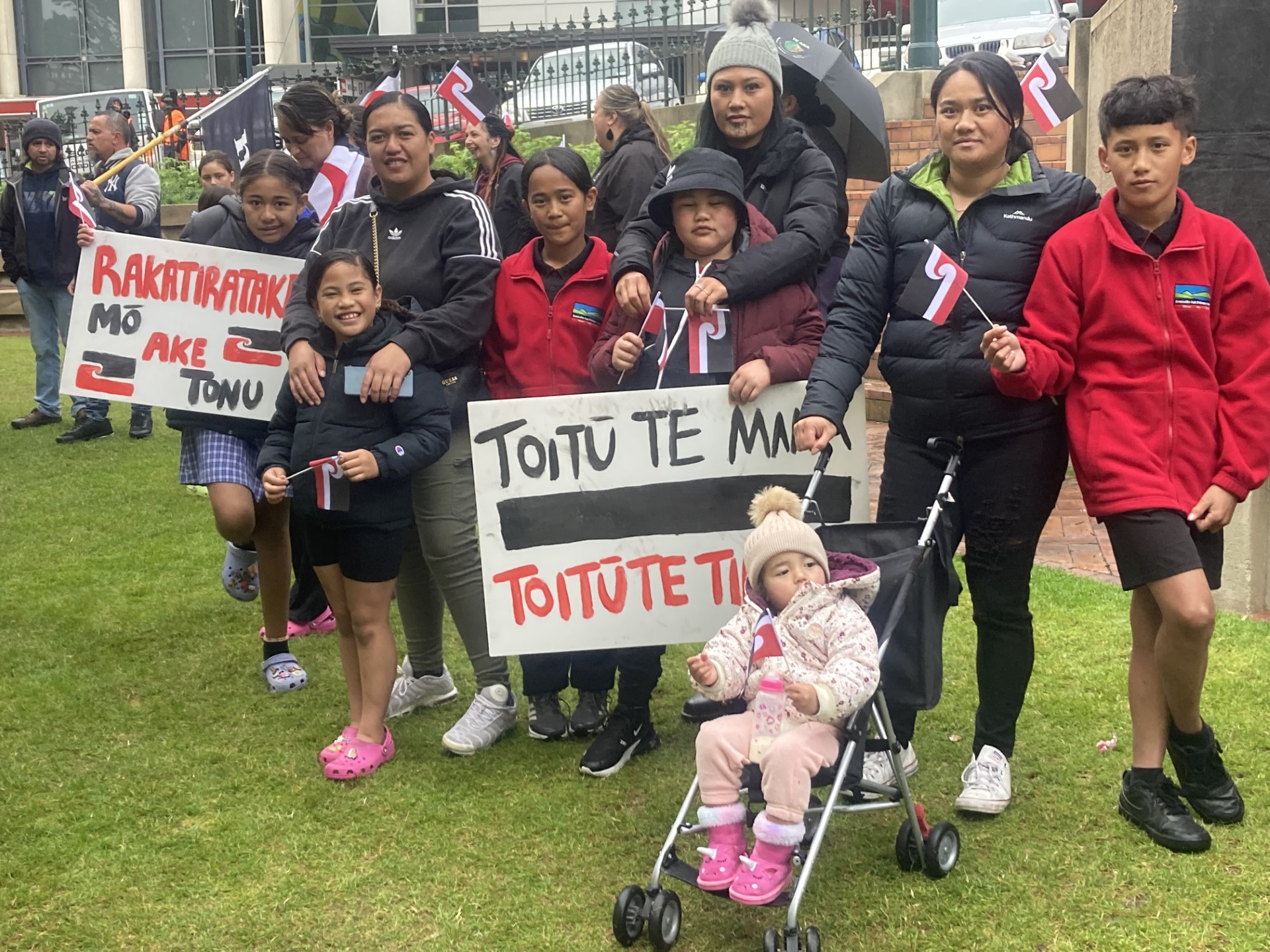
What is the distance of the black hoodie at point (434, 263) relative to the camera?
466 cm

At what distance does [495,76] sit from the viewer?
743 inches

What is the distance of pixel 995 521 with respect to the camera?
408cm

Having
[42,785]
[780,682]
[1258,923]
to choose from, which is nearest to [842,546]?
[780,682]

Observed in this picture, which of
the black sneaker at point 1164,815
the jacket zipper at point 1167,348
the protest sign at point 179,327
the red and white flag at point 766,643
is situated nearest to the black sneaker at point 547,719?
the red and white flag at point 766,643

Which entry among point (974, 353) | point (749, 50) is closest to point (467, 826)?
point (974, 353)

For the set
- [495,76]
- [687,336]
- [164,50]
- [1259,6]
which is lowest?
[687,336]

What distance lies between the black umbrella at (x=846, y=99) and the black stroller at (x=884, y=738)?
198 cm

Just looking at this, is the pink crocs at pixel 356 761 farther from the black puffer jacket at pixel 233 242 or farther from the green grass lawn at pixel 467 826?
the black puffer jacket at pixel 233 242

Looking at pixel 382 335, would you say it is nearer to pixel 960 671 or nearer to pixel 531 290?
pixel 531 290

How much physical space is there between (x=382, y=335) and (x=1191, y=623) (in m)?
2.55

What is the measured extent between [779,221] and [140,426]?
7932 mm

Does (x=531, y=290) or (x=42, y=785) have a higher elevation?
(x=531, y=290)

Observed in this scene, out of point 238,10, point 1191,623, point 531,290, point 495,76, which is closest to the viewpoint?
point 1191,623

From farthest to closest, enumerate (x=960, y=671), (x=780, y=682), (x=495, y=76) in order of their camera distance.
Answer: (x=495, y=76) → (x=960, y=671) → (x=780, y=682)
